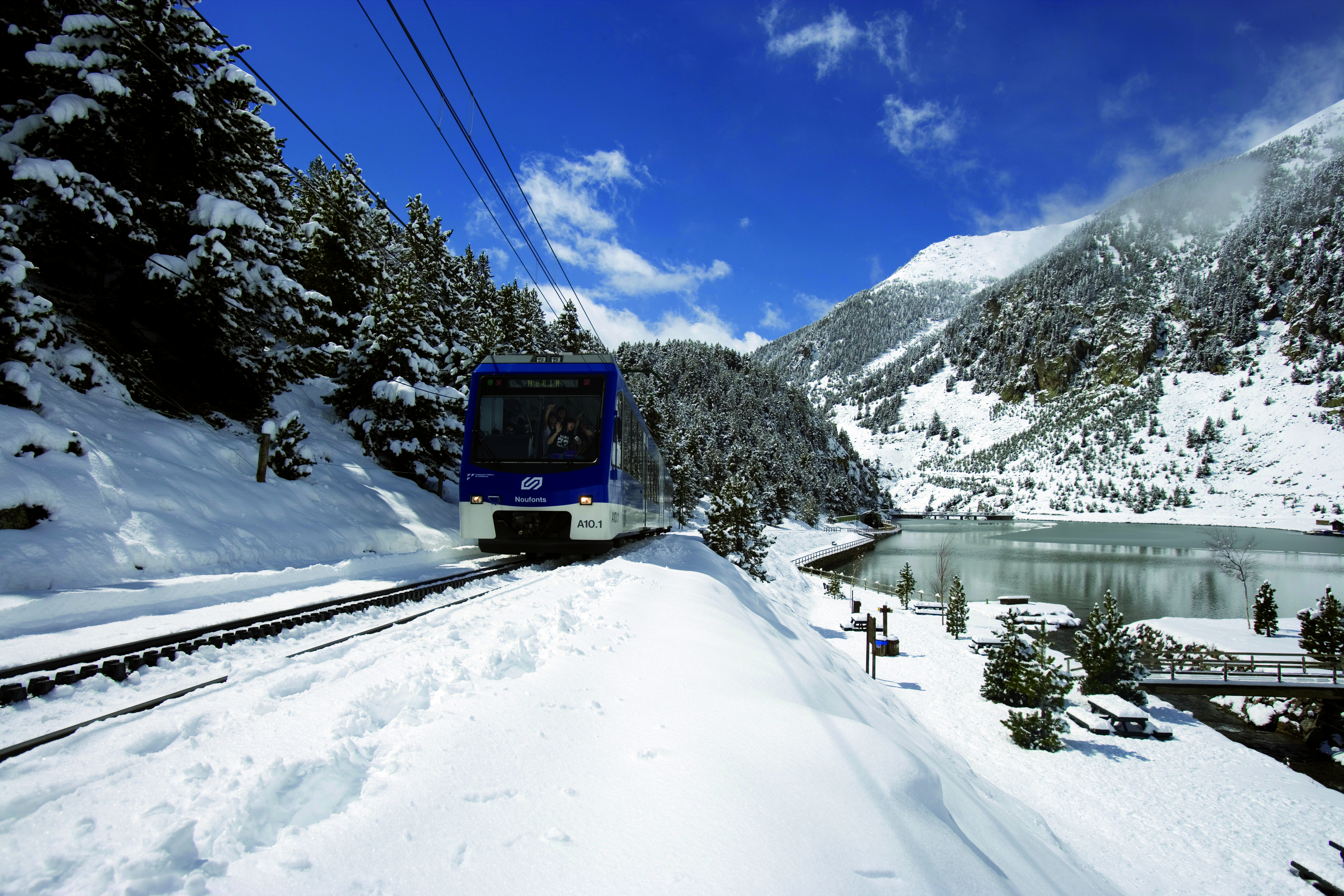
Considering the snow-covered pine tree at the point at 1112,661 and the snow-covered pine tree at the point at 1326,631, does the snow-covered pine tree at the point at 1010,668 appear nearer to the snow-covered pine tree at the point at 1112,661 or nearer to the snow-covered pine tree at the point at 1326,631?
the snow-covered pine tree at the point at 1112,661

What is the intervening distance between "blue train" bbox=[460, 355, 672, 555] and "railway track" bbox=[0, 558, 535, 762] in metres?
3.34

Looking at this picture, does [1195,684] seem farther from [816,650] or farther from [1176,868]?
[816,650]

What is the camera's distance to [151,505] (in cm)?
970

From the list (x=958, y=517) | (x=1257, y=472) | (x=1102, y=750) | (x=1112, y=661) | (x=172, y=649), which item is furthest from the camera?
(x=958, y=517)

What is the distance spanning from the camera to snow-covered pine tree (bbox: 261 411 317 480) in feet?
45.3

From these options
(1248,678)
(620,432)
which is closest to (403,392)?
(620,432)

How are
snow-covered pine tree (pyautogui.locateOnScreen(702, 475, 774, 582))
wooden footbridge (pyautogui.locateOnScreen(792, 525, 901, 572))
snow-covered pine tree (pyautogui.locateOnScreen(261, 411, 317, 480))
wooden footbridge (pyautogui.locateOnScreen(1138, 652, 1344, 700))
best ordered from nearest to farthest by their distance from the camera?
snow-covered pine tree (pyautogui.locateOnScreen(261, 411, 317, 480)), wooden footbridge (pyautogui.locateOnScreen(1138, 652, 1344, 700)), snow-covered pine tree (pyautogui.locateOnScreen(702, 475, 774, 582)), wooden footbridge (pyautogui.locateOnScreen(792, 525, 901, 572))

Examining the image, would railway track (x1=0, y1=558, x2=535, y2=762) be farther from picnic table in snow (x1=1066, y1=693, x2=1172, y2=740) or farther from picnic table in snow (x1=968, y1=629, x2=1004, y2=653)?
picnic table in snow (x1=968, y1=629, x2=1004, y2=653)

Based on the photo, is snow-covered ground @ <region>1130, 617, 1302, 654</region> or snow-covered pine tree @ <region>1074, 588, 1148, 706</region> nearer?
snow-covered pine tree @ <region>1074, 588, 1148, 706</region>

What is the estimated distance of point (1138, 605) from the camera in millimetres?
48094

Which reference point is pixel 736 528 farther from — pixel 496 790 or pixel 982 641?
pixel 496 790

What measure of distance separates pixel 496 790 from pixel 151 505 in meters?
10.2

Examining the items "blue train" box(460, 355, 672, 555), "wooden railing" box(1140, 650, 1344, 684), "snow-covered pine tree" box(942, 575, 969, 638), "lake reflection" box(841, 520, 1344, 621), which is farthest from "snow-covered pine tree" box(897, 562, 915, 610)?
"blue train" box(460, 355, 672, 555)

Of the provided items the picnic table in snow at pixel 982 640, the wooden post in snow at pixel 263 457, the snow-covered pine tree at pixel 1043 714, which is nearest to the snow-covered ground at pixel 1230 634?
the picnic table in snow at pixel 982 640
